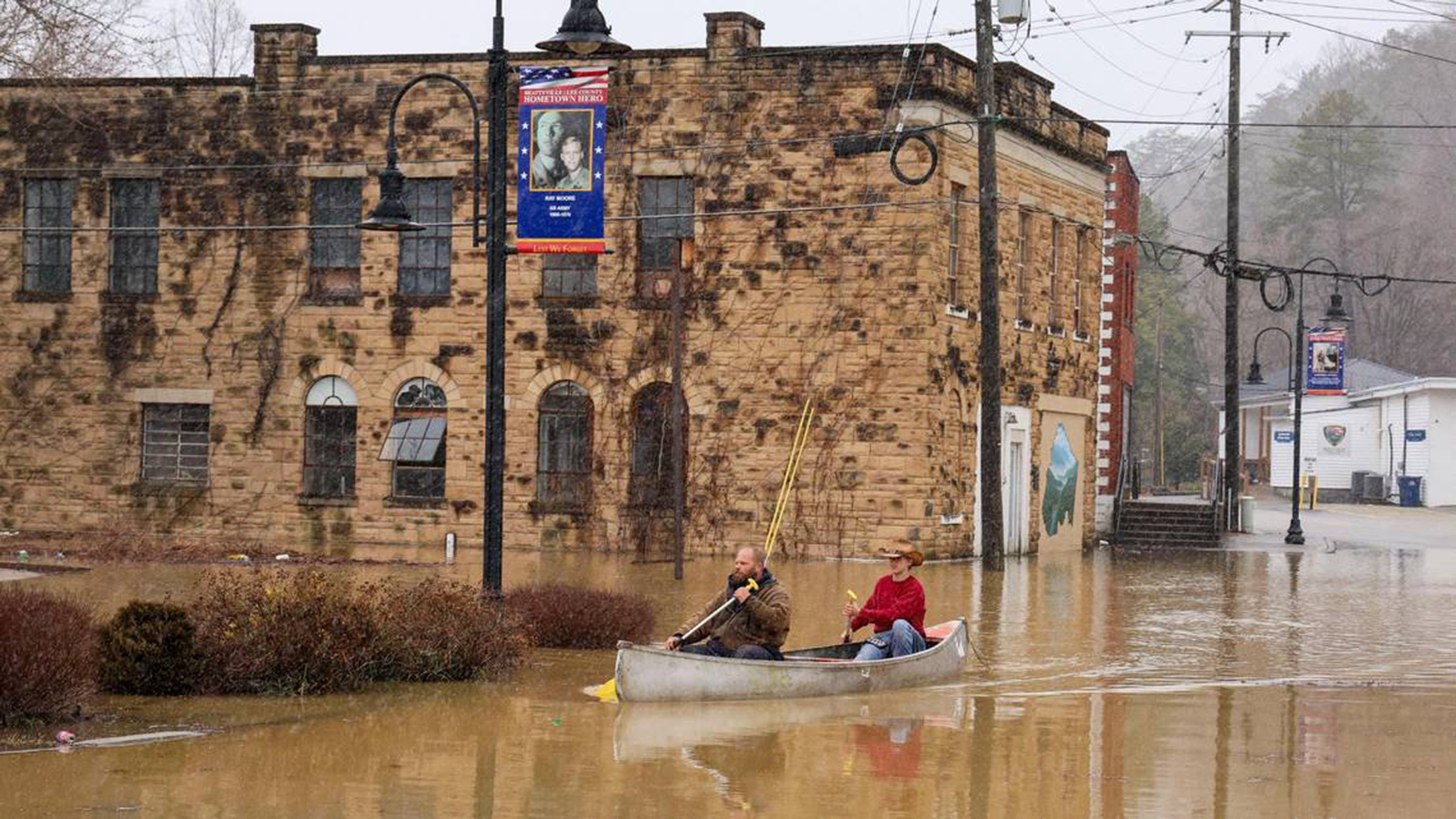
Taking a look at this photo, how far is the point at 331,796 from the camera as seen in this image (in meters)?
12.7

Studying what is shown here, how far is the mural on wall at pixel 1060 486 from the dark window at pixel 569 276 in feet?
34.9

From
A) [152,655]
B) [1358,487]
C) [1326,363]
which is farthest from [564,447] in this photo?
[1358,487]

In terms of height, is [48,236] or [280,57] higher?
[280,57]

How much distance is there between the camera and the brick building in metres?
49.3

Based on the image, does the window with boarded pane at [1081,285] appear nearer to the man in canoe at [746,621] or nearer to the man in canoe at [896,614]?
the man in canoe at [896,614]

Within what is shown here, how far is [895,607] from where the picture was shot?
18391mm

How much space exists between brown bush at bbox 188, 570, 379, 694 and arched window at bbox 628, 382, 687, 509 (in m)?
19.1

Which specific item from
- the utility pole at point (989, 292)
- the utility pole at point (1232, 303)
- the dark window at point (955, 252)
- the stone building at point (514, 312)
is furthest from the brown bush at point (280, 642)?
the utility pole at point (1232, 303)

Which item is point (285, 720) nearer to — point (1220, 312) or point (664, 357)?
point (664, 357)

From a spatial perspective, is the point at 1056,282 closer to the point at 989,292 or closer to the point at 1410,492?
the point at 989,292

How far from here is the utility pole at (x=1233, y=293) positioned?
48.3 meters

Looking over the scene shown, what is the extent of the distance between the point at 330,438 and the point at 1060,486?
49.3 feet

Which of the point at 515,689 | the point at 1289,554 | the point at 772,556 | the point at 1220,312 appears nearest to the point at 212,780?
the point at 515,689

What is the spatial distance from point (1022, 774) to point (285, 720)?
5653 millimetres
